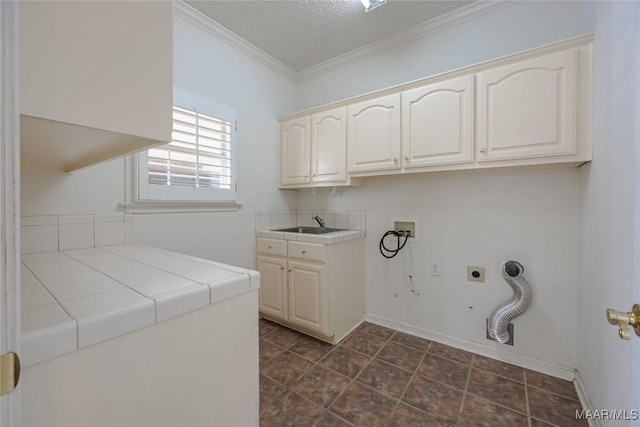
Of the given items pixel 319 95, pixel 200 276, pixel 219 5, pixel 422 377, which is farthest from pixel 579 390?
pixel 219 5

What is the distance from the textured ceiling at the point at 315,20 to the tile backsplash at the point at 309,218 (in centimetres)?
157

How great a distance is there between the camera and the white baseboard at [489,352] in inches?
65.6

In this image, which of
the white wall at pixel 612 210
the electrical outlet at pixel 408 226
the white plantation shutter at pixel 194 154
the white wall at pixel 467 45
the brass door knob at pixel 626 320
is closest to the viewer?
the brass door knob at pixel 626 320

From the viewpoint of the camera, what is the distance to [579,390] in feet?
4.98

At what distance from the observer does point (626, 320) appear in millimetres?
630

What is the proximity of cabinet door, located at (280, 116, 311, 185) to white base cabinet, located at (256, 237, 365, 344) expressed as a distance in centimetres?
70

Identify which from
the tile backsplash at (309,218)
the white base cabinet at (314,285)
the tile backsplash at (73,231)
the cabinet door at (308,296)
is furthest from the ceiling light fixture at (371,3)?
the tile backsplash at (73,231)

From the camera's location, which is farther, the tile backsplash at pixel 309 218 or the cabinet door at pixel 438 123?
the tile backsplash at pixel 309 218

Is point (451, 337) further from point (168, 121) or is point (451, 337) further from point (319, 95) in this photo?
point (319, 95)

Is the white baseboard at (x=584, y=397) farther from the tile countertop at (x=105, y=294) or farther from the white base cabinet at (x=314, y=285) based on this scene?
the tile countertop at (x=105, y=294)

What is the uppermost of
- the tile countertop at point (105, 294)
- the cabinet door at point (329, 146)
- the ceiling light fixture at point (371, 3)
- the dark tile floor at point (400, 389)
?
the ceiling light fixture at point (371, 3)

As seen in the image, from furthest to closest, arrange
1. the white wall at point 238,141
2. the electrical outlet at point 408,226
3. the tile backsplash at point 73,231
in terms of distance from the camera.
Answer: the electrical outlet at point 408,226 → the white wall at point 238,141 → the tile backsplash at point 73,231

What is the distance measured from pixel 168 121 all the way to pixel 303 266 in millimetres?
1662

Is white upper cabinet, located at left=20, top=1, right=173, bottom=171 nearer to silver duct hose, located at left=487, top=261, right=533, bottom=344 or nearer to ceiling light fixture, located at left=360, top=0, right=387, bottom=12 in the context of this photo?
ceiling light fixture, located at left=360, top=0, right=387, bottom=12
